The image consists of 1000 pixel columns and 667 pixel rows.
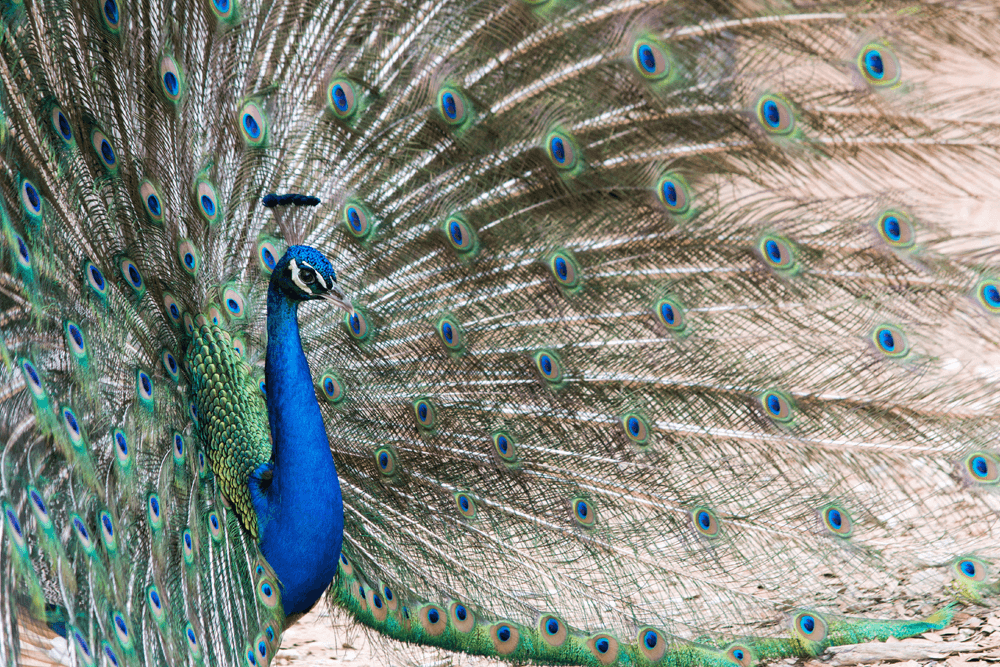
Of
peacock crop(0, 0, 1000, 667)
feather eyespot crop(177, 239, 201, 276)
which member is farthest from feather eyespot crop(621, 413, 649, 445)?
feather eyespot crop(177, 239, 201, 276)

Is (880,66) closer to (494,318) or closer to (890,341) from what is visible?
(890,341)

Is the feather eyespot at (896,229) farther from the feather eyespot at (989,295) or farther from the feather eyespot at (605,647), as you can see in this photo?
Answer: the feather eyespot at (605,647)

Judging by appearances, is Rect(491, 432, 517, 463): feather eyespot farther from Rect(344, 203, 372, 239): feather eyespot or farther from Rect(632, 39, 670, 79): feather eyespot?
Rect(632, 39, 670, 79): feather eyespot

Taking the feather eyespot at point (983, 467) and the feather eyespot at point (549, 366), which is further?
the feather eyespot at point (549, 366)

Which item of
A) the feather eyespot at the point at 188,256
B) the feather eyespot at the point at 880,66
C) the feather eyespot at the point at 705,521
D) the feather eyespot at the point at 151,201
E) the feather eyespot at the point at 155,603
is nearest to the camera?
the feather eyespot at the point at 155,603

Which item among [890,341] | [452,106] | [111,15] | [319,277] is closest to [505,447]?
[319,277]

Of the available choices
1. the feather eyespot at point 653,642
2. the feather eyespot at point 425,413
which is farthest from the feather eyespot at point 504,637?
the feather eyespot at point 425,413
